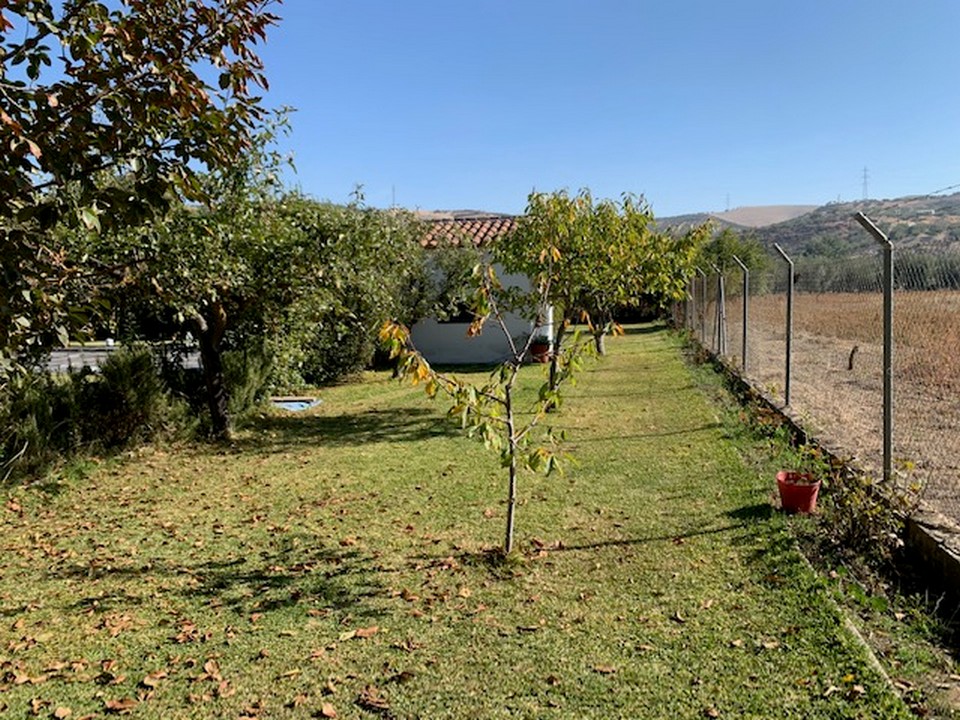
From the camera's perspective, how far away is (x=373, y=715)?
9.55 ft

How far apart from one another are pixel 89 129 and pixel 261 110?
0.76 meters

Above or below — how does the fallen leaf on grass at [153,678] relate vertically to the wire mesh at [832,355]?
below

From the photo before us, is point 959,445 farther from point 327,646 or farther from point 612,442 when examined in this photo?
point 327,646

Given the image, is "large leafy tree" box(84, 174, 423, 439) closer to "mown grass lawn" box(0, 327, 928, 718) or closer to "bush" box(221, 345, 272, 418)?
"bush" box(221, 345, 272, 418)

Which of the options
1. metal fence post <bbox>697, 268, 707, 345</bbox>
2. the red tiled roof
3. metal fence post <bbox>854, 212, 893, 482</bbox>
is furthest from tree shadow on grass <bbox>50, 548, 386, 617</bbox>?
metal fence post <bbox>697, 268, 707, 345</bbox>

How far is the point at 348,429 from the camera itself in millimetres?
9984

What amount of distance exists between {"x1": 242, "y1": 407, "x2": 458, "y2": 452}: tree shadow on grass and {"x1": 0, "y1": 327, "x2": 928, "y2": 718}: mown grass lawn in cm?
152

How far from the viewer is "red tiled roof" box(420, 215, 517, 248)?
1855cm

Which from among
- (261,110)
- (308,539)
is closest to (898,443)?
(308,539)

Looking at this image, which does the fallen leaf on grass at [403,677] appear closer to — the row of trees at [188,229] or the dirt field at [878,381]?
the row of trees at [188,229]

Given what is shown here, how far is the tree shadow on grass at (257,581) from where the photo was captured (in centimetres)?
409

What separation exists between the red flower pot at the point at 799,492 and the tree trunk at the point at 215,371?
6.49 meters

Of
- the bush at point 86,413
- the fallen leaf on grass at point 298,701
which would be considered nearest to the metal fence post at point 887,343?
the fallen leaf on grass at point 298,701

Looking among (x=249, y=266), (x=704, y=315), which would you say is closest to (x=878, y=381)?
(x=704, y=315)
